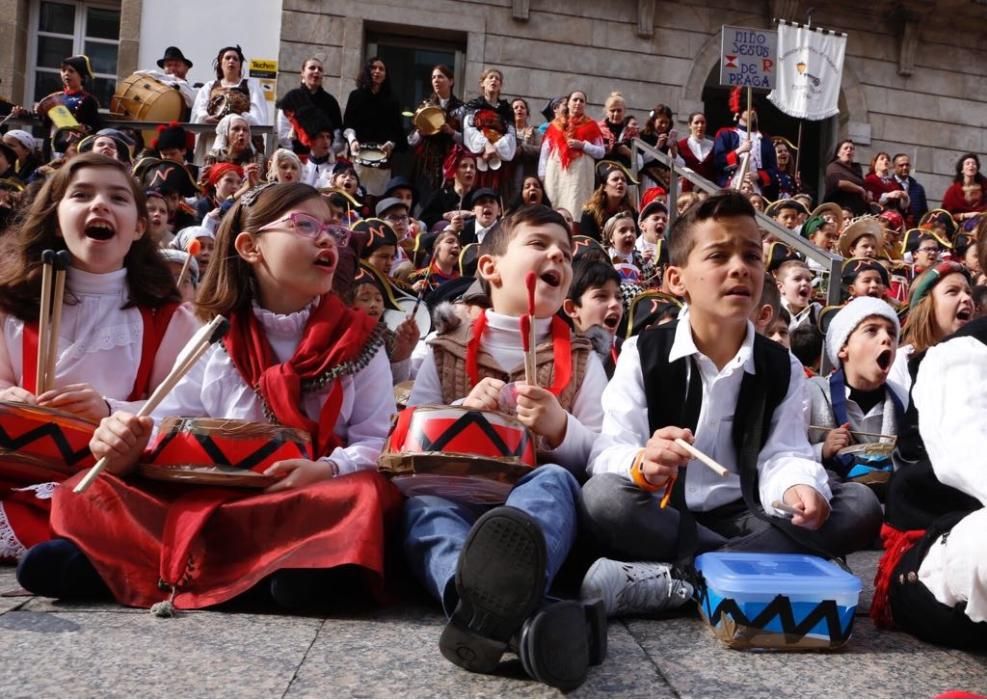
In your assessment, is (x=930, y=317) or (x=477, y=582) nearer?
(x=477, y=582)

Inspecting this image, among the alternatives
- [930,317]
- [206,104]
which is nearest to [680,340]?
[930,317]

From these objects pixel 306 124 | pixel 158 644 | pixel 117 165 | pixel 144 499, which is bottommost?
pixel 158 644

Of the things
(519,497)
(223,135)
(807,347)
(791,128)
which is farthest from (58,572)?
(791,128)

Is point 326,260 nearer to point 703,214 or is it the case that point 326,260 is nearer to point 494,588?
point 703,214

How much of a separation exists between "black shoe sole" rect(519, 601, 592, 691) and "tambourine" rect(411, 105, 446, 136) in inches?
355

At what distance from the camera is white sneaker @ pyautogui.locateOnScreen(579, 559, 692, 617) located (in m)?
2.47

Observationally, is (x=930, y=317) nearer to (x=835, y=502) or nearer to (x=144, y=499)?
(x=835, y=502)

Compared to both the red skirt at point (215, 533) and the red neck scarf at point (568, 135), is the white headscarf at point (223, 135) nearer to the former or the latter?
the red neck scarf at point (568, 135)

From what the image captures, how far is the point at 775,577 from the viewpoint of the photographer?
7.38 ft

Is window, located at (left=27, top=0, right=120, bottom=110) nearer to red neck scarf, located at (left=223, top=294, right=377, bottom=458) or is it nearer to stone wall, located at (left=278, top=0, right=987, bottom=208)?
stone wall, located at (left=278, top=0, right=987, bottom=208)

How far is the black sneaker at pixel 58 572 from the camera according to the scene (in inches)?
94.5

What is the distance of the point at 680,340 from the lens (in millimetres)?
2836

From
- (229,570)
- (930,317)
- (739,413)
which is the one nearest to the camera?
(229,570)

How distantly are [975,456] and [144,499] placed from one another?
6.43ft
